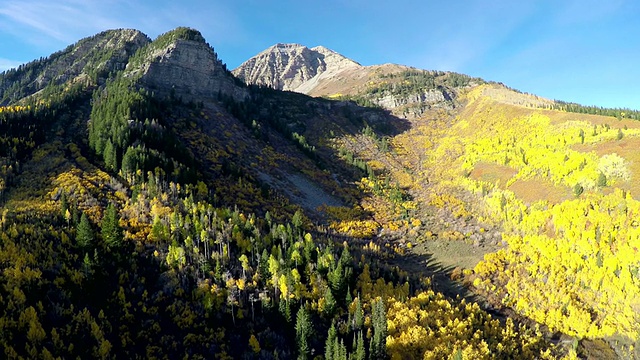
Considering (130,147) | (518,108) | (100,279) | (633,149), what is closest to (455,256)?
(633,149)

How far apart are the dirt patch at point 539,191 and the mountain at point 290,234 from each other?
426mm

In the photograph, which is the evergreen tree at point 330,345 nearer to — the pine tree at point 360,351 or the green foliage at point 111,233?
the pine tree at point 360,351

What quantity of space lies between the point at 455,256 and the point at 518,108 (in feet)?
273

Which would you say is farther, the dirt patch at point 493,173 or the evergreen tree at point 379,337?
the dirt patch at point 493,173

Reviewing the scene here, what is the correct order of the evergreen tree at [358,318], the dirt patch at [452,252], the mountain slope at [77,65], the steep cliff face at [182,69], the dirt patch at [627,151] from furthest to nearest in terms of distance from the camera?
the mountain slope at [77,65], the steep cliff face at [182,69], the dirt patch at [452,252], the dirt patch at [627,151], the evergreen tree at [358,318]

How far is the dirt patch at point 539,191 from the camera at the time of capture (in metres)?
73.9

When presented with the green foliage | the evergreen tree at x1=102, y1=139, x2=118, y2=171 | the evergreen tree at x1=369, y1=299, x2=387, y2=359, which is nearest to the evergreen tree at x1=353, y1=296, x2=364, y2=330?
the evergreen tree at x1=369, y1=299, x2=387, y2=359

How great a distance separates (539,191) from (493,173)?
1921 centimetres

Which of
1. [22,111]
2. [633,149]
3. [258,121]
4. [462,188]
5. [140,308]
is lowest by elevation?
[140,308]

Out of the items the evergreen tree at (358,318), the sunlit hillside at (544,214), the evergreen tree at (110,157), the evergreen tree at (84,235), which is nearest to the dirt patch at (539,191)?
the sunlit hillside at (544,214)

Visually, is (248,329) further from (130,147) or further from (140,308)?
(130,147)

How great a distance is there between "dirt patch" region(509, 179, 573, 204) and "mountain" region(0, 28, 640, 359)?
0.43m

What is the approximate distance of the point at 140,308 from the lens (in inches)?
1656

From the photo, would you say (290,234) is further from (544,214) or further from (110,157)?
(544,214)
